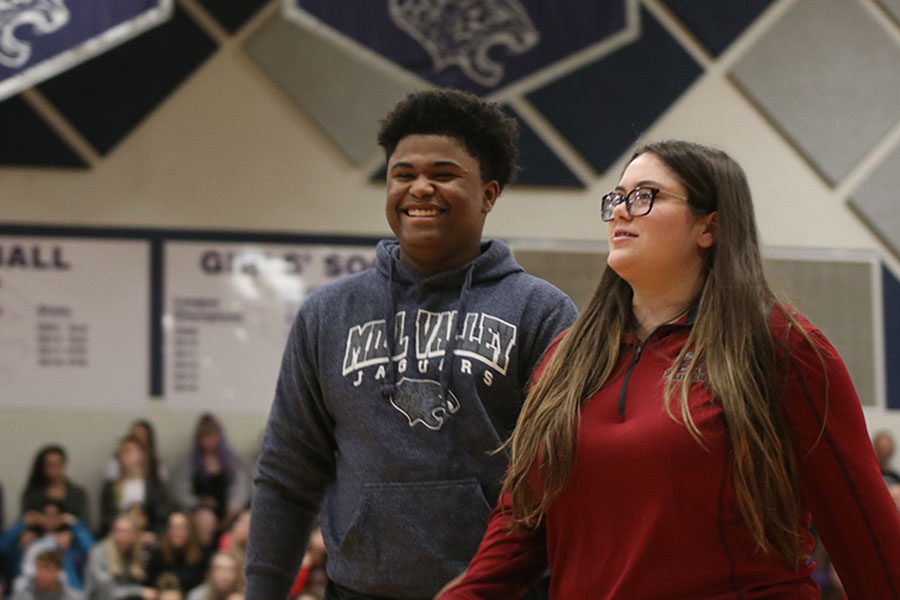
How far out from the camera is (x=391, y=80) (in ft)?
29.1

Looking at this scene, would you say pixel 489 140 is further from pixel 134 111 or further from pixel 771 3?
pixel 771 3

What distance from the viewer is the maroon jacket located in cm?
178

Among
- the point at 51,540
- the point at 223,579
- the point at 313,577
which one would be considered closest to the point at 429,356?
the point at 313,577

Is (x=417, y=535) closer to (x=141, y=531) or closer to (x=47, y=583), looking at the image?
(x=47, y=583)

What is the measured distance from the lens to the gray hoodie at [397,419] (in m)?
2.41

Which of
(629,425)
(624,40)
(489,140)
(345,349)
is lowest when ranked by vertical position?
(629,425)

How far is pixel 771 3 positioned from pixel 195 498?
6.13 m

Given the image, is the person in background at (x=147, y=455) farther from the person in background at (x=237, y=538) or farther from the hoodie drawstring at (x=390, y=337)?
the hoodie drawstring at (x=390, y=337)

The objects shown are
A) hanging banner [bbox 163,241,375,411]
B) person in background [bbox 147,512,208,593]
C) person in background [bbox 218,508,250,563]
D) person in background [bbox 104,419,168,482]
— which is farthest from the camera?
hanging banner [bbox 163,241,375,411]

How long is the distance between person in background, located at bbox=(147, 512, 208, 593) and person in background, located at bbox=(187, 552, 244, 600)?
198 millimetres

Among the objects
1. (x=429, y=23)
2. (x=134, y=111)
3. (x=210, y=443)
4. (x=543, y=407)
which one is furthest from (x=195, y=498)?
(x=543, y=407)

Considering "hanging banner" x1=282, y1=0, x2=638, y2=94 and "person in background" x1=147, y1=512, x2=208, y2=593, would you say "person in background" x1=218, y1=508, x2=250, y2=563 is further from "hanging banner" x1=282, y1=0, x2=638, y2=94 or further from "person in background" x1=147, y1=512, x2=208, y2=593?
"hanging banner" x1=282, y1=0, x2=638, y2=94

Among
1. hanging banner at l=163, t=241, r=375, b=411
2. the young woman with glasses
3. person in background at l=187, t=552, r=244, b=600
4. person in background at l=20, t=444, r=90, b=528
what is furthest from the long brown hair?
hanging banner at l=163, t=241, r=375, b=411

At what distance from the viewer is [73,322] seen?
335 inches
